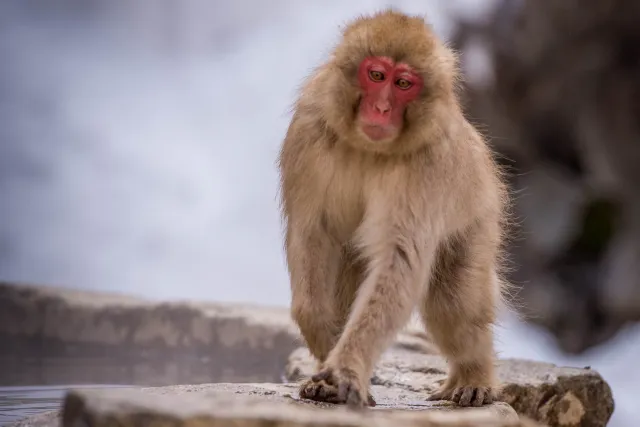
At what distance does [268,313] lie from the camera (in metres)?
5.24

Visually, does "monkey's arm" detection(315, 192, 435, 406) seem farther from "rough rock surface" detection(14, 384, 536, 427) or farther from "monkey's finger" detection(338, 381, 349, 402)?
"rough rock surface" detection(14, 384, 536, 427)

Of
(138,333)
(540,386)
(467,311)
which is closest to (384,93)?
(467,311)

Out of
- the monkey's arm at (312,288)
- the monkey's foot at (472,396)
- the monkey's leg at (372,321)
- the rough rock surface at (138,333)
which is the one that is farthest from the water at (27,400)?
the monkey's foot at (472,396)

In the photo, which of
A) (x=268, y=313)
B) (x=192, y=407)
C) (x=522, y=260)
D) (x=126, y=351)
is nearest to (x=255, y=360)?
(x=268, y=313)

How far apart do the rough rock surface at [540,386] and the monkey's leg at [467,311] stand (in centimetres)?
41

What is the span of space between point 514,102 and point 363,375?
8748 millimetres

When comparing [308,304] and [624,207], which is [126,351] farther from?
[624,207]

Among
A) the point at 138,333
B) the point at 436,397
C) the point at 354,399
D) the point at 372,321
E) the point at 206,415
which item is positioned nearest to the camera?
the point at 206,415

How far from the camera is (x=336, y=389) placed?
8.43ft

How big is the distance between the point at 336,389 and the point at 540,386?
1.56 meters

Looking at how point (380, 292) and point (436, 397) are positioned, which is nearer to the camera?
point (380, 292)

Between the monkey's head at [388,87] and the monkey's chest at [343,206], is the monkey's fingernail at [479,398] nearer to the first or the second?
the monkey's chest at [343,206]

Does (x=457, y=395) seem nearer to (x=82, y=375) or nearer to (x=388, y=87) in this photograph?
(x=388, y=87)

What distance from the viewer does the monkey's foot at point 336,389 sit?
2557 mm
